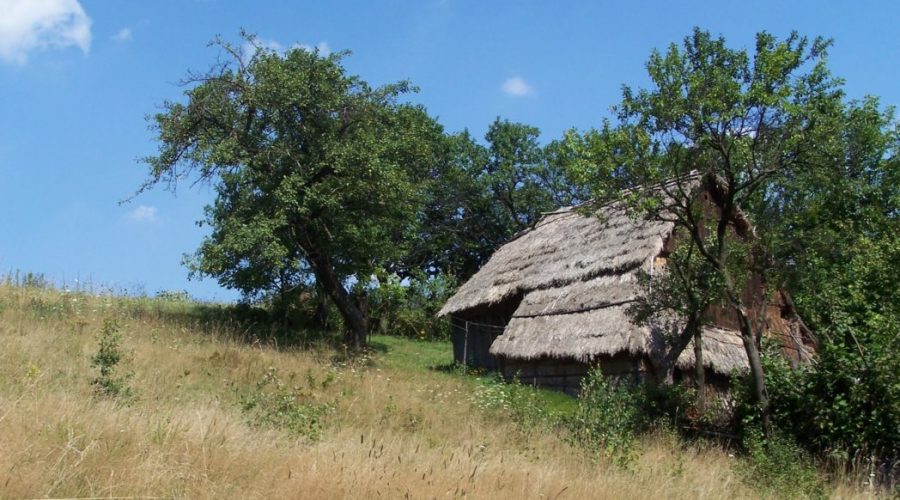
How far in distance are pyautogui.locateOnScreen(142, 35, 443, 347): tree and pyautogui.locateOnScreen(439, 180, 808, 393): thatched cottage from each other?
3.63 metres

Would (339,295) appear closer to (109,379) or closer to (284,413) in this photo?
(109,379)

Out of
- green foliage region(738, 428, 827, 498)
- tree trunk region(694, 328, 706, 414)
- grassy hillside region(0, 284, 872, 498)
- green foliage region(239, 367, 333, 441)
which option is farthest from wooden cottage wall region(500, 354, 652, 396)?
green foliage region(239, 367, 333, 441)

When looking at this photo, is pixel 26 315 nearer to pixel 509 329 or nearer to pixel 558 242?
pixel 509 329

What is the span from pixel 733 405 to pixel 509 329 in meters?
6.33

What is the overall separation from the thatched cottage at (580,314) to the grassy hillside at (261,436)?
3090 mm

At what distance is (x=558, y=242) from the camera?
66.8ft

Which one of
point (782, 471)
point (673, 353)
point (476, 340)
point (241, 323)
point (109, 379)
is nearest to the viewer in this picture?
point (109, 379)

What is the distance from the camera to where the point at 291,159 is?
18.4 meters

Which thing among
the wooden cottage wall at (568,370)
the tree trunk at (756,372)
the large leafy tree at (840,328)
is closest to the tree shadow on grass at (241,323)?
the wooden cottage wall at (568,370)

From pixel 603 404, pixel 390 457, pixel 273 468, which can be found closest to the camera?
pixel 273 468

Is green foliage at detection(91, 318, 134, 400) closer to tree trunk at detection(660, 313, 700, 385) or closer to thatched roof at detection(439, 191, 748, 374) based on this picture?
thatched roof at detection(439, 191, 748, 374)

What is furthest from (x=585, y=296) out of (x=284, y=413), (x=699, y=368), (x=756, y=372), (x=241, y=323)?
(x=284, y=413)

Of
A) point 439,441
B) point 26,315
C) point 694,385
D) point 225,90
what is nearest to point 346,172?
point 225,90

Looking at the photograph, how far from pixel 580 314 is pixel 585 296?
1.48ft
